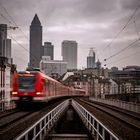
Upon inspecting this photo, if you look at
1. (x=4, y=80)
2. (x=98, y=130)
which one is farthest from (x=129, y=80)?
(x=98, y=130)

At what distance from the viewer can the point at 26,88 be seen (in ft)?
99.7

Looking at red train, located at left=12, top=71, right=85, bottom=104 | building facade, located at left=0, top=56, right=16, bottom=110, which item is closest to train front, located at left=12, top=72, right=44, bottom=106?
red train, located at left=12, top=71, right=85, bottom=104

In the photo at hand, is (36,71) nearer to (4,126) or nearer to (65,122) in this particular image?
(65,122)

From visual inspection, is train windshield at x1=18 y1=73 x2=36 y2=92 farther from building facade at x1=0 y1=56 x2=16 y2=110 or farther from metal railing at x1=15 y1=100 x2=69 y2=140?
building facade at x1=0 y1=56 x2=16 y2=110

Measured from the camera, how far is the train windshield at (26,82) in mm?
30328

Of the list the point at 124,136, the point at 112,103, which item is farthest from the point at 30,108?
the point at 112,103

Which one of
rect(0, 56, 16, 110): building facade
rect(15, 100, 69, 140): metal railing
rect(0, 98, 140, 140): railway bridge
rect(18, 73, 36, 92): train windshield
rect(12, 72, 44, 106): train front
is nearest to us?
rect(15, 100, 69, 140): metal railing

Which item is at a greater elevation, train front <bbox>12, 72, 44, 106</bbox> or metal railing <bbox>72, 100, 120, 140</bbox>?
train front <bbox>12, 72, 44, 106</bbox>

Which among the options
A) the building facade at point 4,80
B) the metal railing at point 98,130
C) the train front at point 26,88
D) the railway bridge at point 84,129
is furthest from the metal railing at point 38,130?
the building facade at point 4,80

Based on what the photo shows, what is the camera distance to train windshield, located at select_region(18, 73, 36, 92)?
30328 millimetres

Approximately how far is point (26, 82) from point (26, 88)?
0.55 meters

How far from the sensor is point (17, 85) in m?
30.6

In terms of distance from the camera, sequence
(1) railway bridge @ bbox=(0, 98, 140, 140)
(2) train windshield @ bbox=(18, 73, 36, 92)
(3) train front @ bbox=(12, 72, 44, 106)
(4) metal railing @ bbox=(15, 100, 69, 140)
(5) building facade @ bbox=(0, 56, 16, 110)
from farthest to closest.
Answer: (5) building facade @ bbox=(0, 56, 16, 110) → (2) train windshield @ bbox=(18, 73, 36, 92) → (3) train front @ bbox=(12, 72, 44, 106) → (1) railway bridge @ bbox=(0, 98, 140, 140) → (4) metal railing @ bbox=(15, 100, 69, 140)

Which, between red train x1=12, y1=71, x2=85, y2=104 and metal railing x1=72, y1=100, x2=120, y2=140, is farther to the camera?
red train x1=12, y1=71, x2=85, y2=104
